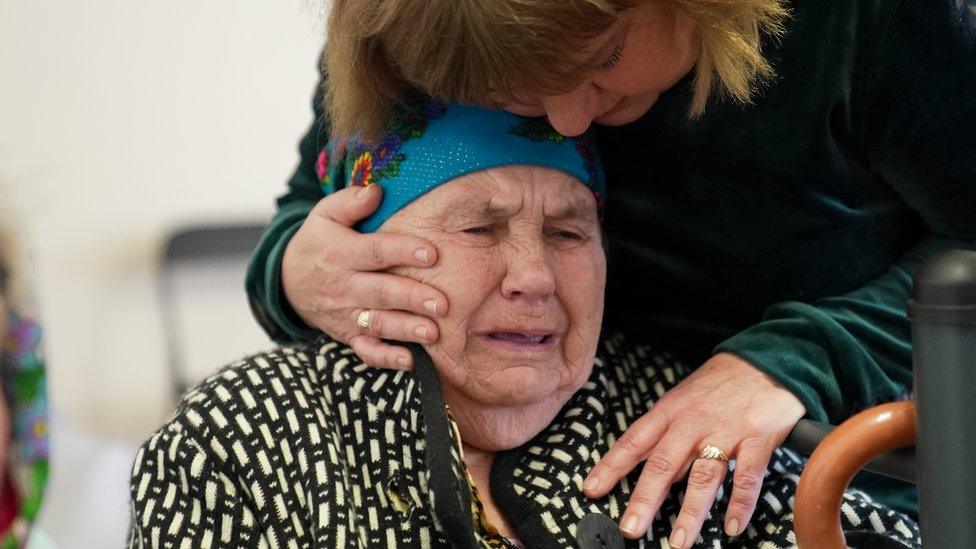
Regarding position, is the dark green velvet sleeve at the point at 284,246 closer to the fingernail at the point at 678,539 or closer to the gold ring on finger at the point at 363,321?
the gold ring on finger at the point at 363,321

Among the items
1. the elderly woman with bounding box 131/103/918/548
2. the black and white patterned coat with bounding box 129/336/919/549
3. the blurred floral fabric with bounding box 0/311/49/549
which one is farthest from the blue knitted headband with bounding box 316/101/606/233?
the blurred floral fabric with bounding box 0/311/49/549

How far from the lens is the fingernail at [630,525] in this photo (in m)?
1.29

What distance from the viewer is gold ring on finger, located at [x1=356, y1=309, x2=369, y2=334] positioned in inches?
53.2

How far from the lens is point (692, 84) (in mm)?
1291

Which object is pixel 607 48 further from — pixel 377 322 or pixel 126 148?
pixel 126 148

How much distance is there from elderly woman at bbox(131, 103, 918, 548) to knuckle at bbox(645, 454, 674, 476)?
68mm

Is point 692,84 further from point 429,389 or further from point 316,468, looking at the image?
point 316,468

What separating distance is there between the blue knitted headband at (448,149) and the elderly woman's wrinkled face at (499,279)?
0.05 ft

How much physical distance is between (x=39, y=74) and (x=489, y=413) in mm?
2576

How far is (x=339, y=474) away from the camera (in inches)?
49.7

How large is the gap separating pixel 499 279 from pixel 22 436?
0.71 metres

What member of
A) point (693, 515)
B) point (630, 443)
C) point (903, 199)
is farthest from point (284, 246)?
point (903, 199)

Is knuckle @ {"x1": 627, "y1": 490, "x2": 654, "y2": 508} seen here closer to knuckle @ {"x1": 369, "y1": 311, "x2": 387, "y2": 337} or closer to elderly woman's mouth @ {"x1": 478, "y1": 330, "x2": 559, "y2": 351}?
elderly woman's mouth @ {"x1": 478, "y1": 330, "x2": 559, "y2": 351}

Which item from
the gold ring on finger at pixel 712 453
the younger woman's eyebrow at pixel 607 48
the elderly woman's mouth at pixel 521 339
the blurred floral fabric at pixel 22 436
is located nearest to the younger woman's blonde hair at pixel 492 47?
the younger woman's eyebrow at pixel 607 48
